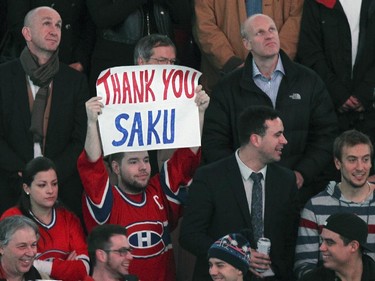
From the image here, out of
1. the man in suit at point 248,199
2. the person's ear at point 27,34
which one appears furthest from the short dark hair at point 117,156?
the person's ear at point 27,34

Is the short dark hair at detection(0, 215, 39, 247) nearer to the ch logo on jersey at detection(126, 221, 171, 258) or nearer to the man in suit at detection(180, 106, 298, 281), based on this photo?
the ch logo on jersey at detection(126, 221, 171, 258)

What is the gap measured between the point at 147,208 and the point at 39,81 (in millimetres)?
1363

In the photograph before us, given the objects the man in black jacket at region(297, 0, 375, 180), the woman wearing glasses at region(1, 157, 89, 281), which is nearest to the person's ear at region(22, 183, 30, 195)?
the woman wearing glasses at region(1, 157, 89, 281)

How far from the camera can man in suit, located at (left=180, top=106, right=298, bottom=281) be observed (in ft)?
33.2

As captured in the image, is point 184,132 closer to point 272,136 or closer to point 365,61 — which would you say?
point 272,136

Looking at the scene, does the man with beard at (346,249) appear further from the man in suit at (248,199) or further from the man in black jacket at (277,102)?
the man in black jacket at (277,102)

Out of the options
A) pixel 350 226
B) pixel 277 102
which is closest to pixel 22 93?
pixel 277 102

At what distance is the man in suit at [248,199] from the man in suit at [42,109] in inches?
50.4

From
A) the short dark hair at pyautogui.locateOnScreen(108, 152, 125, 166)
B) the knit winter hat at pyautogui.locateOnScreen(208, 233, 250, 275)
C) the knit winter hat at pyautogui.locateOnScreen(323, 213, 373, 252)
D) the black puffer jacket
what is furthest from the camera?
the black puffer jacket

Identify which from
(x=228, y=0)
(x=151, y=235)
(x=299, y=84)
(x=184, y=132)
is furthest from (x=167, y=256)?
(x=228, y=0)

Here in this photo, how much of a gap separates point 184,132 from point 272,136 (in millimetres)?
629

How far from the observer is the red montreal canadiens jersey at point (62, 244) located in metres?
10.0

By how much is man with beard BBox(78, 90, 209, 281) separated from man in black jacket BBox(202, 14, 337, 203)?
17.0 inches

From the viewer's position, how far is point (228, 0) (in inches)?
467
